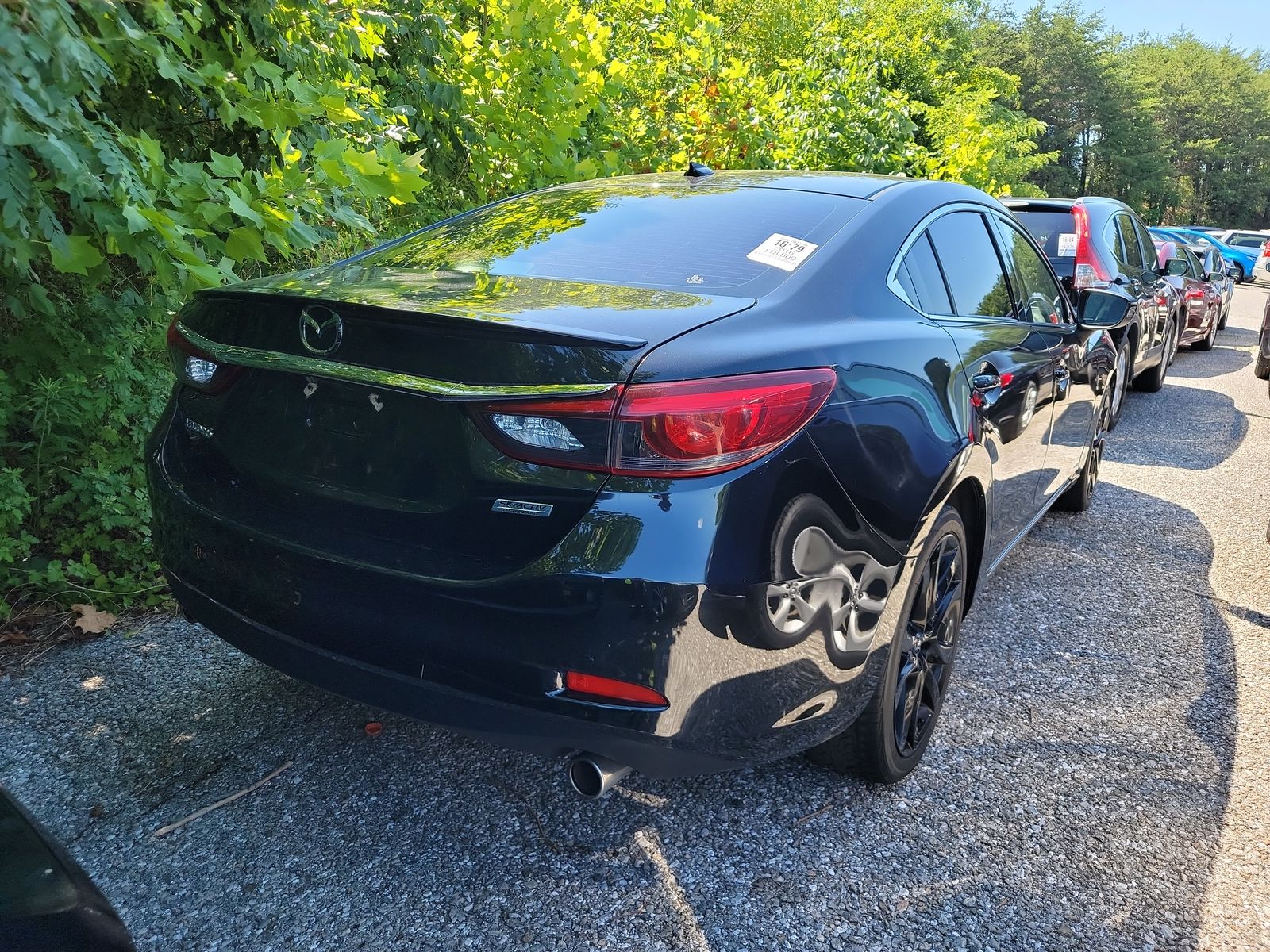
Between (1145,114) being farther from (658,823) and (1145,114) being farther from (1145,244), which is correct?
(658,823)

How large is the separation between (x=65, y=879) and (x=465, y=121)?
169 inches

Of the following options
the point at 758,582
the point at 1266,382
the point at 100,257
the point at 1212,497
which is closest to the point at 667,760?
the point at 758,582

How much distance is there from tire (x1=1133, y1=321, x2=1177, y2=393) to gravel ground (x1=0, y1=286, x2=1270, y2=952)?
21.8 feet

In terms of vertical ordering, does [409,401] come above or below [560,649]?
above

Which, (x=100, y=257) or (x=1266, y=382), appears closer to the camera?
(x=100, y=257)

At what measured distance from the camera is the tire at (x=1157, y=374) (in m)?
9.62

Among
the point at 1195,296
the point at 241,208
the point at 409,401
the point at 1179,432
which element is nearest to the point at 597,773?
the point at 409,401

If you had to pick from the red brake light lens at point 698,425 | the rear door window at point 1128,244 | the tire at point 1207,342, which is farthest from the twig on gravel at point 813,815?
the tire at point 1207,342

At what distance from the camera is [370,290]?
2307 millimetres

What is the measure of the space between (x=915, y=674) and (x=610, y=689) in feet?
3.94

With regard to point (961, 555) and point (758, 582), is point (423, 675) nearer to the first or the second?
point (758, 582)

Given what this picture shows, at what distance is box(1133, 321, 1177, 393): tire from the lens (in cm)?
962

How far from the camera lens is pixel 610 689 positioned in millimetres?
1958

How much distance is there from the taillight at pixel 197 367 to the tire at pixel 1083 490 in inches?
170
